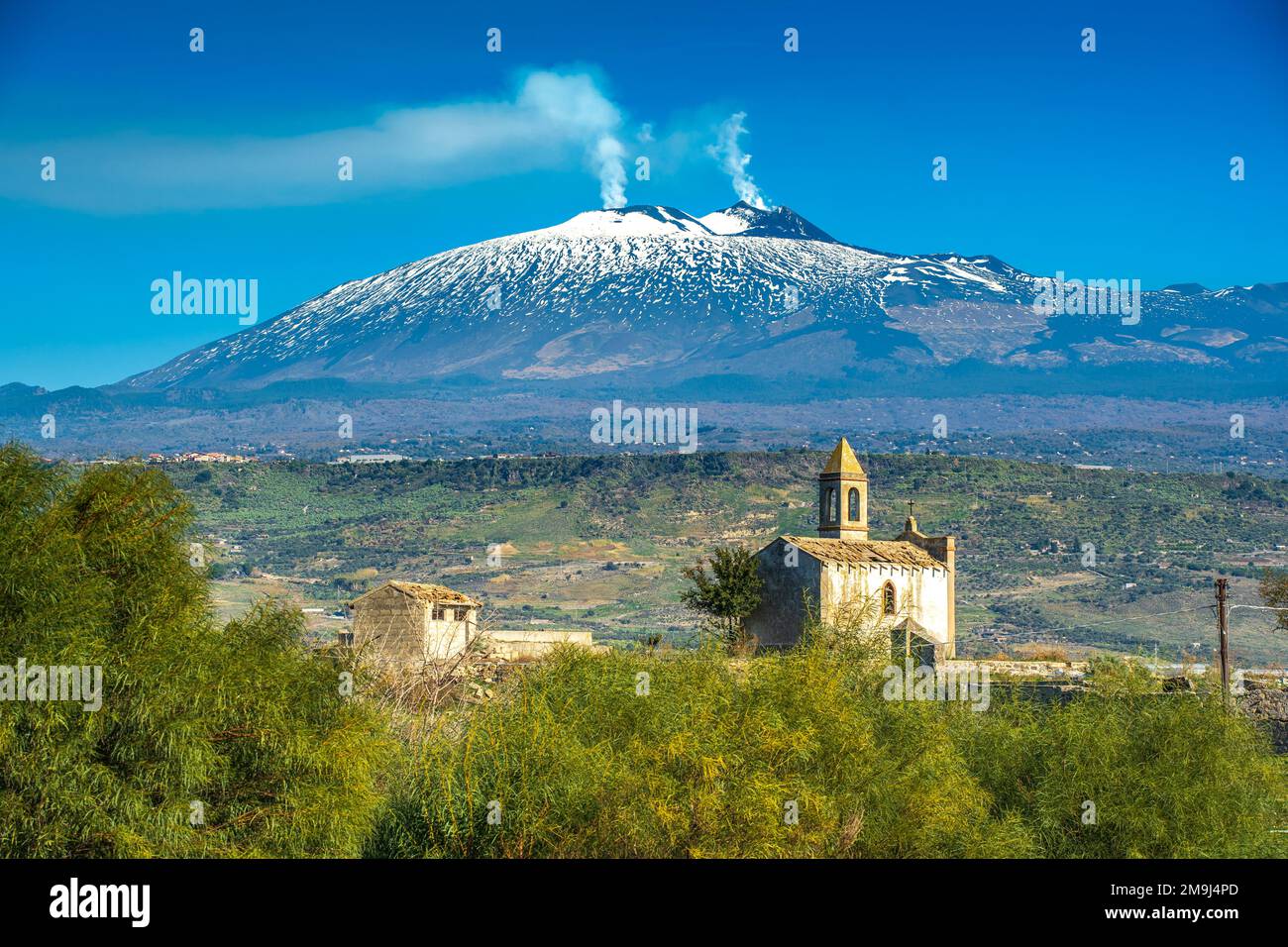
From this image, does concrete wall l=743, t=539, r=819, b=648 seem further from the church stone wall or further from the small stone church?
the church stone wall

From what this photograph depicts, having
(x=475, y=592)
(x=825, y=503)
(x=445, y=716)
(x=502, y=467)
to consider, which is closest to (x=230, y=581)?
(x=475, y=592)

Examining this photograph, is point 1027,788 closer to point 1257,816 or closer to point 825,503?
point 1257,816

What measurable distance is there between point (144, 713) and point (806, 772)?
9.67 m

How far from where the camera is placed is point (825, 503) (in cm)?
5238

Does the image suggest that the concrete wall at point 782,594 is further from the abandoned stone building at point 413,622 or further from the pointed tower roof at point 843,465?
the abandoned stone building at point 413,622

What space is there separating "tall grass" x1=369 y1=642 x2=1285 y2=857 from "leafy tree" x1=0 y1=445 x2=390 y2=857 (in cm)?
135

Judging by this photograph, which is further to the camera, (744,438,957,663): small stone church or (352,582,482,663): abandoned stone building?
(352,582,482,663): abandoned stone building

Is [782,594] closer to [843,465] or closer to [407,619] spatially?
[843,465]

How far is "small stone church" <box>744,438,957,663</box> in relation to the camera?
46.2 m

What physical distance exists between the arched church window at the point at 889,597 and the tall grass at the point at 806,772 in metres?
15.2

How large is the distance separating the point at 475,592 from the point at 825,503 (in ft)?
253

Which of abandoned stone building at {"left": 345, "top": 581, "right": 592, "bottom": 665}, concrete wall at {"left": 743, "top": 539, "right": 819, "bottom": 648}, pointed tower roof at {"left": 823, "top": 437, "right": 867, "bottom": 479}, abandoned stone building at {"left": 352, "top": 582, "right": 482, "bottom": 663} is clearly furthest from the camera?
pointed tower roof at {"left": 823, "top": 437, "right": 867, "bottom": 479}

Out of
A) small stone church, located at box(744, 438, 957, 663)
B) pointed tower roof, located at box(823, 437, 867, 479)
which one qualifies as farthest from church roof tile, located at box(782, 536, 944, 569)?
pointed tower roof, located at box(823, 437, 867, 479)

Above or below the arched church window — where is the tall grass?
below
